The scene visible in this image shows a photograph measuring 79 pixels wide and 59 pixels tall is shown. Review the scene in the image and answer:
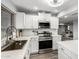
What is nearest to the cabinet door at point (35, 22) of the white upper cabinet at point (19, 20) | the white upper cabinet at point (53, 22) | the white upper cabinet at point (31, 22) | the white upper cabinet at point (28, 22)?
the white upper cabinet at point (31, 22)

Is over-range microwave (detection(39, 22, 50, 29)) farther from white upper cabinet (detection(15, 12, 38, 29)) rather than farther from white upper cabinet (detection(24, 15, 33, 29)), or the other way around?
white upper cabinet (detection(24, 15, 33, 29))

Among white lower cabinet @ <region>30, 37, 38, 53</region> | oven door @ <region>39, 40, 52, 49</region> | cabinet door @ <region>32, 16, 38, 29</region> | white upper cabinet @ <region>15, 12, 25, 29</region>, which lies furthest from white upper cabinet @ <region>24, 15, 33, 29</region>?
oven door @ <region>39, 40, 52, 49</region>

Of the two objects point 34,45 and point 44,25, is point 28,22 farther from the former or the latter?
point 34,45

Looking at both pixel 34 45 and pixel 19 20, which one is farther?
pixel 34 45

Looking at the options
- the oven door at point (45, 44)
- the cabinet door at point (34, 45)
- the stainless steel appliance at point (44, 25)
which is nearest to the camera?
the cabinet door at point (34, 45)

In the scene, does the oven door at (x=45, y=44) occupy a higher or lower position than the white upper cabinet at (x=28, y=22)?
lower

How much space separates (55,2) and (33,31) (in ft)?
8.02

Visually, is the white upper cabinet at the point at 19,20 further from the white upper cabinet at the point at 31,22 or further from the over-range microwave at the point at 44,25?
the over-range microwave at the point at 44,25

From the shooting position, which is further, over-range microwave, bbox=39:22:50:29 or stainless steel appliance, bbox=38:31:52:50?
over-range microwave, bbox=39:22:50:29

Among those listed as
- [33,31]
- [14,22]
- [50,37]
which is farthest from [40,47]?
[14,22]

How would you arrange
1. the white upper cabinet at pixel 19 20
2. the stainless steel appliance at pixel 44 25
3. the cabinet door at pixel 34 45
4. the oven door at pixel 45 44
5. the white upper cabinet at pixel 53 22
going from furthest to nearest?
the white upper cabinet at pixel 53 22, the stainless steel appliance at pixel 44 25, the oven door at pixel 45 44, the cabinet door at pixel 34 45, the white upper cabinet at pixel 19 20

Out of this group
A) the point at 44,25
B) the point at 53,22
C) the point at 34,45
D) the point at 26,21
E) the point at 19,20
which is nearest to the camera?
the point at 19,20

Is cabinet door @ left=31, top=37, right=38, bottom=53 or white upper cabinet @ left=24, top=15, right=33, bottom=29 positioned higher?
white upper cabinet @ left=24, top=15, right=33, bottom=29

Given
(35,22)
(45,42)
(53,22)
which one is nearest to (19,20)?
(35,22)
